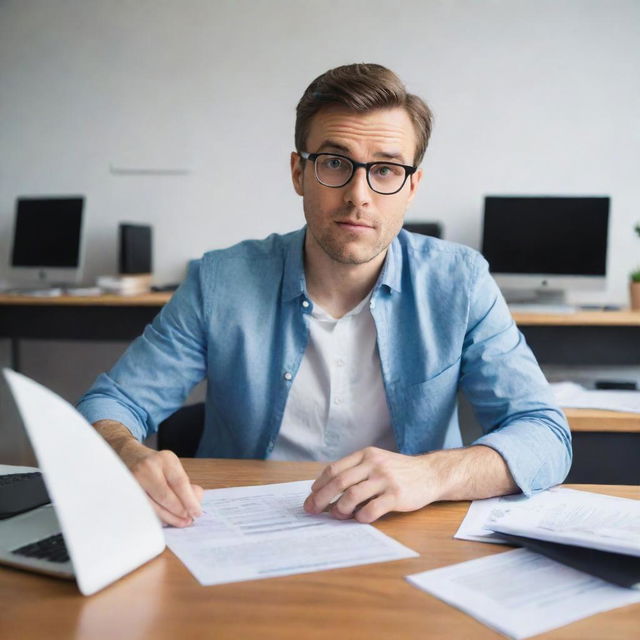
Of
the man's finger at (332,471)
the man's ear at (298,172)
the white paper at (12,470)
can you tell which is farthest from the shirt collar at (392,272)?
the white paper at (12,470)

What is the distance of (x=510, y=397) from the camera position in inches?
48.4

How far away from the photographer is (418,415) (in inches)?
54.7

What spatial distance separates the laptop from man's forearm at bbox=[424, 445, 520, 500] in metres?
0.38

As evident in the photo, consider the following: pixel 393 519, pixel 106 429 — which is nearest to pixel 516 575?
pixel 393 519

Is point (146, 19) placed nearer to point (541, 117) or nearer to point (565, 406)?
point (541, 117)

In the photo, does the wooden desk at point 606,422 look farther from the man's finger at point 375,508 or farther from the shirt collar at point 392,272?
the man's finger at point 375,508

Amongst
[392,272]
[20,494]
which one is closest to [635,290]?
[392,272]

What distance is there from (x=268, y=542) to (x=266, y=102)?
291 centimetres

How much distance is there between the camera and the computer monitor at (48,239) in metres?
3.32

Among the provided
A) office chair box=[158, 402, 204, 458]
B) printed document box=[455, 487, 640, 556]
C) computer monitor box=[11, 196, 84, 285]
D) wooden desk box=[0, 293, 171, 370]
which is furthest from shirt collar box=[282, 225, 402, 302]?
computer monitor box=[11, 196, 84, 285]

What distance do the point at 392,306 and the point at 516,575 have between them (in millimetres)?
783

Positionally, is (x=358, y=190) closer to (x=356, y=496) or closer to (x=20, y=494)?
(x=356, y=496)

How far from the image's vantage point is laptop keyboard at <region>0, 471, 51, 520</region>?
0.87 metres

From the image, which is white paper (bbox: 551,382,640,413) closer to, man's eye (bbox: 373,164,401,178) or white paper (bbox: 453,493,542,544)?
man's eye (bbox: 373,164,401,178)
